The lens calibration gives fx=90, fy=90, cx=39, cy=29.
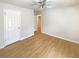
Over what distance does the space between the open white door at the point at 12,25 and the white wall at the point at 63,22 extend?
2.63 m

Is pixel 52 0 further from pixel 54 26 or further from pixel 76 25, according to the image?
pixel 54 26

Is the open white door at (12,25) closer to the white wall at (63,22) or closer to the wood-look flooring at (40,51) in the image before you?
the wood-look flooring at (40,51)

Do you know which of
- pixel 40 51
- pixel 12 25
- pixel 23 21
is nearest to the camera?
pixel 40 51

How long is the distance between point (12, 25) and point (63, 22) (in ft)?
10.0

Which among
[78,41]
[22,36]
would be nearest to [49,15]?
[22,36]

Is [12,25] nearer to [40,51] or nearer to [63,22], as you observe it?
[40,51]

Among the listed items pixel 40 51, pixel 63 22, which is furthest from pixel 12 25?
pixel 63 22

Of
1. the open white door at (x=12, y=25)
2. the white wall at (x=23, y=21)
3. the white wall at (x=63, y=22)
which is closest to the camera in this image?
the white wall at (x=23, y=21)

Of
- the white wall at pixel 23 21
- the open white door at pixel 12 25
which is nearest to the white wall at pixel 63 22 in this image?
the white wall at pixel 23 21

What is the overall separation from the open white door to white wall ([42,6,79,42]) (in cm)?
263

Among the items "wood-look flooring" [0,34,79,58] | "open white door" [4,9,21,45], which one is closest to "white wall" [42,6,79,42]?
"wood-look flooring" [0,34,79,58]

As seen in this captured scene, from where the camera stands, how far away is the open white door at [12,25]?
13.4ft

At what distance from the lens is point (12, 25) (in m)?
4.46

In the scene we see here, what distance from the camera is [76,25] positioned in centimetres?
437
